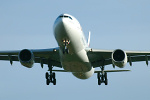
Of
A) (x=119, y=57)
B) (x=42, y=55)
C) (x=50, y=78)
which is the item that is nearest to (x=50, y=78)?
(x=50, y=78)

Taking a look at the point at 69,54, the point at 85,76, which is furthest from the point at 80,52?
the point at 85,76

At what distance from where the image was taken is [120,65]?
27531 mm

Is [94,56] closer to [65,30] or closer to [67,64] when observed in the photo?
[67,64]

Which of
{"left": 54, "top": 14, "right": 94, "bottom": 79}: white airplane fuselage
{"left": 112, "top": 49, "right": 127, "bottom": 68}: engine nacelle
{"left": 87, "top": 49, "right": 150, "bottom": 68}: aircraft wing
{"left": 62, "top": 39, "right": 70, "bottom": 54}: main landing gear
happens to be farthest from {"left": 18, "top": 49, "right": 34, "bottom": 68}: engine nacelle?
{"left": 112, "top": 49, "right": 127, "bottom": 68}: engine nacelle

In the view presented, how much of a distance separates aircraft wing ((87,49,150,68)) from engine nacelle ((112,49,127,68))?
1126 mm

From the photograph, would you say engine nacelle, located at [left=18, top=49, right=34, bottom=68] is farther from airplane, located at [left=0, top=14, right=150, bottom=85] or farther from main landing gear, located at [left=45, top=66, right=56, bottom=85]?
main landing gear, located at [left=45, top=66, right=56, bottom=85]

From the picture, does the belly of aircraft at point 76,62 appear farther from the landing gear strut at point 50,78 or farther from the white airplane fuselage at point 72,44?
the landing gear strut at point 50,78

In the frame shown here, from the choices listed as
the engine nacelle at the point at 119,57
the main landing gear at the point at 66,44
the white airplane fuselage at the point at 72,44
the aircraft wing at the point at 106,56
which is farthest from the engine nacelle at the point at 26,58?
the engine nacelle at the point at 119,57

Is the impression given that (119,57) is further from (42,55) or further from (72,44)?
(42,55)

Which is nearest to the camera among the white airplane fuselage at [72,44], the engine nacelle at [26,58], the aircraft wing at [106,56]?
the white airplane fuselage at [72,44]

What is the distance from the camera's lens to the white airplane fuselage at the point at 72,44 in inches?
965

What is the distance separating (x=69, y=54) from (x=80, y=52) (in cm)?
105

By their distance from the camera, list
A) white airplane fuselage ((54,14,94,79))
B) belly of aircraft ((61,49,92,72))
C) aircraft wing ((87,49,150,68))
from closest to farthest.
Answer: white airplane fuselage ((54,14,94,79))
belly of aircraft ((61,49,92,72))
aircraft wing ((87,49,150,68))

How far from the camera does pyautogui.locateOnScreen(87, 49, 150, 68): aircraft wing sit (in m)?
29.2
